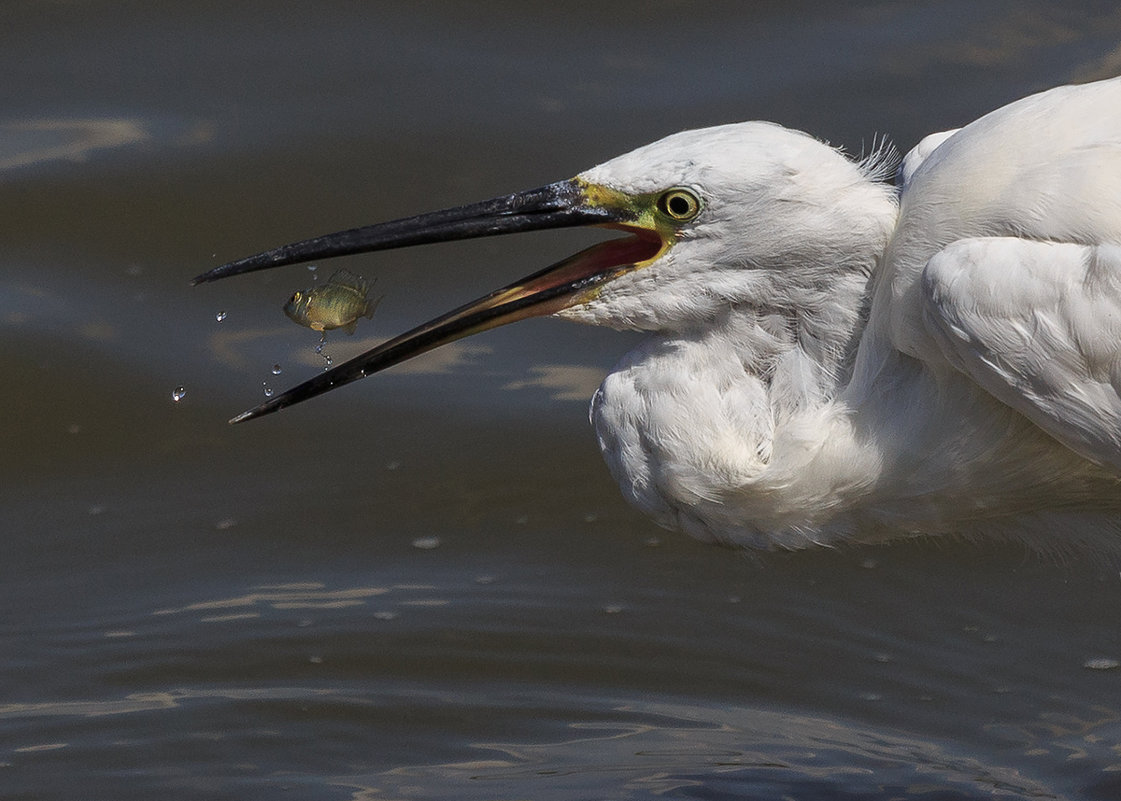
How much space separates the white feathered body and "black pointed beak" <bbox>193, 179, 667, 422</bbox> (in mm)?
66

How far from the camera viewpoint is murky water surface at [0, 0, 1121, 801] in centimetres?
419

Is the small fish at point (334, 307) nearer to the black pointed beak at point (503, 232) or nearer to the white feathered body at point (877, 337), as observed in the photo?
the black pointed beak at point (503, 232)

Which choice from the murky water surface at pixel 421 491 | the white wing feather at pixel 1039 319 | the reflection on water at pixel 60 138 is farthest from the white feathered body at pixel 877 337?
the reflection on water at pixel 60 138

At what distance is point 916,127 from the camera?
5992 millimetres

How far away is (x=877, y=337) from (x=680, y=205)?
1.50 feet

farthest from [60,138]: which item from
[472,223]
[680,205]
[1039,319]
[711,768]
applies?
[1039,319]

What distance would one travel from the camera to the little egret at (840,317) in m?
2.98

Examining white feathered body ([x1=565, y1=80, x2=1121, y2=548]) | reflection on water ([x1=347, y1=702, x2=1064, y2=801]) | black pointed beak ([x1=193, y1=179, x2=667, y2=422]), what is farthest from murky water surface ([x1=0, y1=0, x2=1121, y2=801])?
black pointed beak ([x1=193, y1=179, x2=667, y2=422])

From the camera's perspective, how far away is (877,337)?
3.19 metres

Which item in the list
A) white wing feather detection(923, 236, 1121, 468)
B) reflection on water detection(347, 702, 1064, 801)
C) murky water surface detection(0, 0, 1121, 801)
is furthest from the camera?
murky water surface detection(0, 0, 1121, 801)

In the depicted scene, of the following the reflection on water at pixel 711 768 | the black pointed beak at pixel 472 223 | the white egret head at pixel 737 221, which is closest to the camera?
the white egret head at pixel 737 221

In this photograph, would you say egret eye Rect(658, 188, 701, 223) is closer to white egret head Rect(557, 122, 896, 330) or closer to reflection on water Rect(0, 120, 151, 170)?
white egret head Rect(557, 122, 896, 330)

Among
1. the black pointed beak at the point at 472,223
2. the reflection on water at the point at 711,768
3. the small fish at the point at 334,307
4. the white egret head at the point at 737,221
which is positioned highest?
the small fish at the point at 334,307

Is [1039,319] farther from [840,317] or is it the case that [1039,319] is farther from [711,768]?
[711,768]
